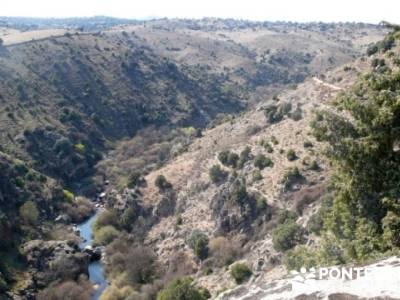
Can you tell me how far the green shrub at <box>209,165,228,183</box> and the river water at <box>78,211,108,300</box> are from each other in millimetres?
16904

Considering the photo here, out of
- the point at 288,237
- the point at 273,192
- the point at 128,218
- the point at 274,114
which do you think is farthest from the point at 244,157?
the point at 288,237

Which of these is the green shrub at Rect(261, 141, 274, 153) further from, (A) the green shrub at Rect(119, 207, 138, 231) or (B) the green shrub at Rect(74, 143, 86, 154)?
(B) the green shrub at Rect(74, 143, 86, 154)

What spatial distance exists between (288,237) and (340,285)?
78.1 feet

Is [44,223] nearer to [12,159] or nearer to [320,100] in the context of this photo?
[12,159]

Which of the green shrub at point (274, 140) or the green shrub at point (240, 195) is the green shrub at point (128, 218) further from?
the green shrub at point (274, 140)

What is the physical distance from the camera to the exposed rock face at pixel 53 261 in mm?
54656

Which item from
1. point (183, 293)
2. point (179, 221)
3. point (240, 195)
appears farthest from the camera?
point (179, 221)

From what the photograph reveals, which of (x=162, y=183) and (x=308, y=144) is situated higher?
(x=308, y=144)

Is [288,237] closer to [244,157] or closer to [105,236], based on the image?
[244,157]

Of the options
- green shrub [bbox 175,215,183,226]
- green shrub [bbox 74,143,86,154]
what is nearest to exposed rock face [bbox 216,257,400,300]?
green shrub [bbox 175,215,183,226]

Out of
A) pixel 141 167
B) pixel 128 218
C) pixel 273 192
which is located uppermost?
pixel 273 192

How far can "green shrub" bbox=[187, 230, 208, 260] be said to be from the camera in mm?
50750

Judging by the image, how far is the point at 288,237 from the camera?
1476 inches

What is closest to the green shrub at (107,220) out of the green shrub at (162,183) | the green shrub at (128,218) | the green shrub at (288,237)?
the green shrub at (128,218)
